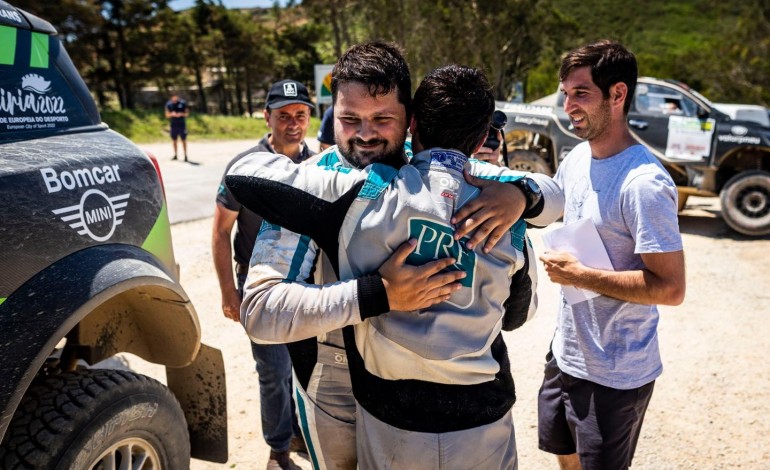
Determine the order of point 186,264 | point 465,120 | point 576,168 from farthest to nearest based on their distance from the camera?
point 186,264, point 576,168, point 465,120

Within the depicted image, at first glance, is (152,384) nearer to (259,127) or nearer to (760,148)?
(760,148)

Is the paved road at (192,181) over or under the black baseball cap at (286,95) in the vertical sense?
under

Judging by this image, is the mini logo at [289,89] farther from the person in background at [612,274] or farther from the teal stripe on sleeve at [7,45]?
the person in background at [612,274]

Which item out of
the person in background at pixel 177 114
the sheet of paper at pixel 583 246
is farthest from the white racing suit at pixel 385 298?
the person in background at pixel 177 114

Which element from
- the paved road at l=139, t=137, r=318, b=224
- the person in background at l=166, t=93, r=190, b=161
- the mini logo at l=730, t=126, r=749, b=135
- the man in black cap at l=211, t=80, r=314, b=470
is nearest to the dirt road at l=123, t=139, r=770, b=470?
the man in black cap at l=211, t=80, r=314, b=470

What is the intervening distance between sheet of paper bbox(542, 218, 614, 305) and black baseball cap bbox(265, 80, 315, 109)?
1.74m

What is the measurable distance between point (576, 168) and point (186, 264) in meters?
5.48

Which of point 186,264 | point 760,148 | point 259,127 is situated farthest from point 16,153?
point 259,127

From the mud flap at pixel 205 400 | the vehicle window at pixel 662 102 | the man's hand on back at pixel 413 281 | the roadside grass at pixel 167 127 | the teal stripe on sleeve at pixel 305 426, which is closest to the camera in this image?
the man's hand on back at pixel 413 281

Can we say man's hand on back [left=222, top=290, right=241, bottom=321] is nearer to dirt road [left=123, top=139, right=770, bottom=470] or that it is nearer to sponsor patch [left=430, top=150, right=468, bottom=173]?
dirt road [left=123, top=139, right=770, bottom=470]

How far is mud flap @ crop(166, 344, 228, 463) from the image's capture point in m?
2.88

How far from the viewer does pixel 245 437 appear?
3.74m

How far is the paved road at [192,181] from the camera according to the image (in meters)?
9.76

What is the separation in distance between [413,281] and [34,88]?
5.94 feet
